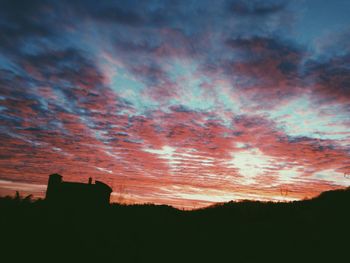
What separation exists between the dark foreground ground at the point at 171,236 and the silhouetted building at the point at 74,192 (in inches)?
476

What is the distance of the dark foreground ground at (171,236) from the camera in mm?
9531

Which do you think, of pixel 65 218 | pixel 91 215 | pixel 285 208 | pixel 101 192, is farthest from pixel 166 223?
pixel 101 192

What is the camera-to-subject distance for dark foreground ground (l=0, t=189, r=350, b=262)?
9.53 metres

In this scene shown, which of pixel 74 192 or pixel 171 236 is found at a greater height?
pixel 74 192

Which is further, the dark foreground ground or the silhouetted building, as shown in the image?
the silhouetted building

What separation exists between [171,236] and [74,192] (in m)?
18.0

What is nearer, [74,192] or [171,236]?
[171,236]

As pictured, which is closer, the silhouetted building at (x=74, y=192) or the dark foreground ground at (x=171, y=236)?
the dark foreground ground at (x=171, y=236)

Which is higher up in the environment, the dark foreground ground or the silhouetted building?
the silhouetted building

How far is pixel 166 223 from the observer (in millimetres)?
14836

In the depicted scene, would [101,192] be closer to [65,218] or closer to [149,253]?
[65,218]

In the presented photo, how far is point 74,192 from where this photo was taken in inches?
1072

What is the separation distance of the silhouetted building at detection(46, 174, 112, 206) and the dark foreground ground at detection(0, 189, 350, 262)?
12097 mm

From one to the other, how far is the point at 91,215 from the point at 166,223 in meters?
4.12
